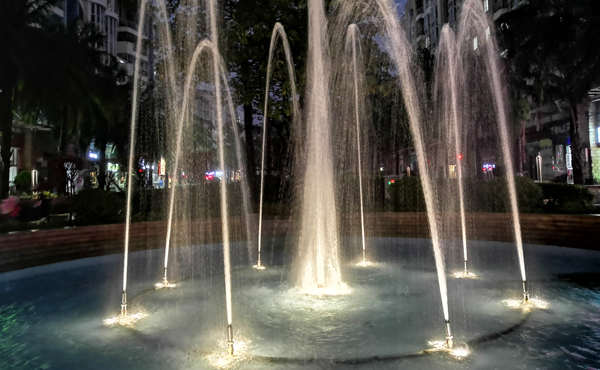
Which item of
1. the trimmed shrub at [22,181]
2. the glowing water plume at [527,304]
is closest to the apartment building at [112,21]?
the trimmed shrub at [22,181]

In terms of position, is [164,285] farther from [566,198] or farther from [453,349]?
[566,198]

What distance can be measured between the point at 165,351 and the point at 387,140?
113 ft

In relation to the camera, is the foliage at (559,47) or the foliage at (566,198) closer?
the foliage at (566,198)

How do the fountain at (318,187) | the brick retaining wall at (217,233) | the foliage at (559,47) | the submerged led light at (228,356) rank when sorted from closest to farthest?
the submerged led light at (228,356)
the fountain at (318,187)
the brick retaining wall at (217,233)
the foliage at (559,47)

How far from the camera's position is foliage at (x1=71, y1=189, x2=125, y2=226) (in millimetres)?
11953

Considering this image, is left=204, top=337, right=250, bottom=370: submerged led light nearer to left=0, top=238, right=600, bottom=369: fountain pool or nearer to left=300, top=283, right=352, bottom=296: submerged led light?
left=0, top=238, right=600, bottom=369: fountain pool

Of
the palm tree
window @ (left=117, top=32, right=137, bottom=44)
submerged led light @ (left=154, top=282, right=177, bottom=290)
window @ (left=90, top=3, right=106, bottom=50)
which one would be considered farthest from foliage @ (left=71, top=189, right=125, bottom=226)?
window @ (left=117, top=32, right=137, bottom=44)

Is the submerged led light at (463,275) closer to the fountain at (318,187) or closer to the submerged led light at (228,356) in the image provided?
the fountain at (318,187)

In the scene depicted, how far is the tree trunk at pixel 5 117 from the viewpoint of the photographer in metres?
16.3

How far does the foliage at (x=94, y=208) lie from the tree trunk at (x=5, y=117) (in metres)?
6.14

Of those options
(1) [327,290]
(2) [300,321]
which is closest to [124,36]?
(1) [327,290]

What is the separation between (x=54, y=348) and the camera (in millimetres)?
4562

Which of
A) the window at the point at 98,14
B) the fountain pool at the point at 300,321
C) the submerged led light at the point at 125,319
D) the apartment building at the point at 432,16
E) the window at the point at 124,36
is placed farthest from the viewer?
the window at the point at 124,36

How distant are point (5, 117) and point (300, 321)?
56.7 ft
